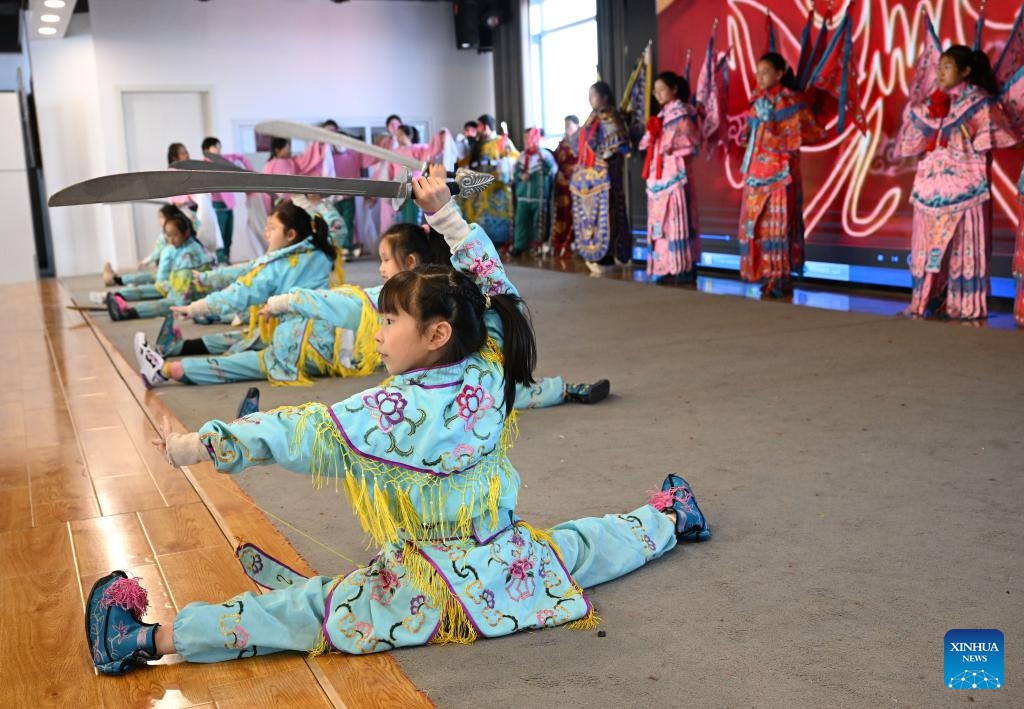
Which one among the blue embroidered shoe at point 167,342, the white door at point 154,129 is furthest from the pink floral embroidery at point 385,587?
the white door at point 154,129

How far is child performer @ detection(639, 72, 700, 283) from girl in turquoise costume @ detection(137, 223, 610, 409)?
3315 millimetres

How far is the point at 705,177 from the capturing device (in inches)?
311

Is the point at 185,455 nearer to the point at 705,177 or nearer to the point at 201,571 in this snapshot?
the point at 201,571

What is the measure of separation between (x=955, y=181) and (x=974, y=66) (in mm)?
525

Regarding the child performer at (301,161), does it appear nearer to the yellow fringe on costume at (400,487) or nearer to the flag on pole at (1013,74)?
the flag on pole at (1013,74)

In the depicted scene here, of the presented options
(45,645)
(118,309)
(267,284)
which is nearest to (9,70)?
(118,309)

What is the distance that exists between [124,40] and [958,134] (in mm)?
8581

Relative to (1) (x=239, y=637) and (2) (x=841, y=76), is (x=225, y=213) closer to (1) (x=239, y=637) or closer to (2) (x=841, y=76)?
(2) (x=841, y=76)

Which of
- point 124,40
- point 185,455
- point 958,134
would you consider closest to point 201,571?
point 185,455

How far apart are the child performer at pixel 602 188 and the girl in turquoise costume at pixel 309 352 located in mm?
3850

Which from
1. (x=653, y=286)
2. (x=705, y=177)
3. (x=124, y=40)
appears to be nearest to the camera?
(x=653, y=286)

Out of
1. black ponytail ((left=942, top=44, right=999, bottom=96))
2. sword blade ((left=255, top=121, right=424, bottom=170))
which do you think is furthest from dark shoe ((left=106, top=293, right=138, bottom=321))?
black ponytail ((left=942, top=44, right=999, bottom=96))

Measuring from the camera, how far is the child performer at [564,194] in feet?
30.1

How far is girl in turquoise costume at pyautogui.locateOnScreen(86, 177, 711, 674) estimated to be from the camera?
1667mm
